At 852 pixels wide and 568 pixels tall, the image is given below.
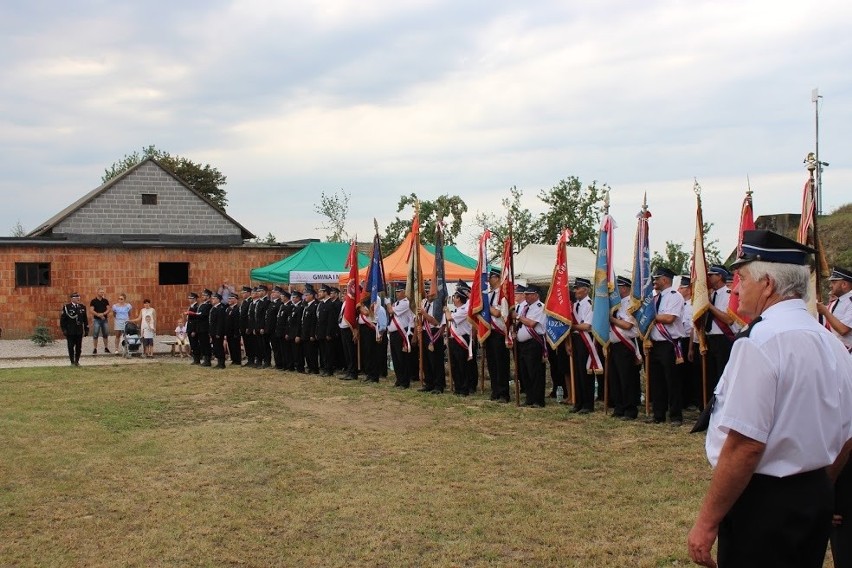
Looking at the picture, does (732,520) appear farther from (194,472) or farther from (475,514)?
(194,472)

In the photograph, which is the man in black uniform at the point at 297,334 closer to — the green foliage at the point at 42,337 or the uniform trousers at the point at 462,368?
the uniform trousers at the point at 462,368

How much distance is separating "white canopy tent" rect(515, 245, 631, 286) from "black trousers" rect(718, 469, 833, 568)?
708 inches

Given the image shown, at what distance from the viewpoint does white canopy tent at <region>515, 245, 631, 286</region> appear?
837 inches

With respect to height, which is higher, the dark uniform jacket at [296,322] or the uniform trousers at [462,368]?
the dark uniform jacket at [296,322]

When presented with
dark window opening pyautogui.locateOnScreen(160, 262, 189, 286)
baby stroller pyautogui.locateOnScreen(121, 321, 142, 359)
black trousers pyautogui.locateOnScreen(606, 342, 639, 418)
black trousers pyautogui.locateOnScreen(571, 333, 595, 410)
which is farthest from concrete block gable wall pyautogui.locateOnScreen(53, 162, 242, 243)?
black trousers pyautogui.locateOnScreen(606, 342, 639, 418)

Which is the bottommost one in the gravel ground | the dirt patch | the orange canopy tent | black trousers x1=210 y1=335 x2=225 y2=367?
the dirt patch

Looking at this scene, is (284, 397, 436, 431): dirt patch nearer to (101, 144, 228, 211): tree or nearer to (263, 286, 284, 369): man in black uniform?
(263, 286, 284, 369): man in black uniform

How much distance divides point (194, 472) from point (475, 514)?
10.3ft

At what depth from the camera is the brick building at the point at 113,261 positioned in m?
27.1

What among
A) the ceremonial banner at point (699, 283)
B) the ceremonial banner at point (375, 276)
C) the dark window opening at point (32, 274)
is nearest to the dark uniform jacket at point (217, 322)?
the ceremonial banner at point (375, 276)

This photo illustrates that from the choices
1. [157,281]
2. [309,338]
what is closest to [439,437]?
[309,338]

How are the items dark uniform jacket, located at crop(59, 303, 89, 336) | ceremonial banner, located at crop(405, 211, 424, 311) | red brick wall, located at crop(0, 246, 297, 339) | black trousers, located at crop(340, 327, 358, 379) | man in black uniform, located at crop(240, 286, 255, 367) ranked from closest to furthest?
ceremonial banner, located at crop(405, 211, 424, 311) < black trousers, located at crop(340, 327, 358, 379) < dark uniform jacket, located at crop(59, 303, 89, 336) < man in black uniform, located at crop(240, 286, 255, 367) < red brick wall, located at crop(0, 246, 297, 339)

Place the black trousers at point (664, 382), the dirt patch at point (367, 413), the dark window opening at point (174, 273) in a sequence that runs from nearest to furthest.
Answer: the black trousers at point (664, 382) → the dirt patch at point (367, 413) → the dark window opening at point (174, 273)

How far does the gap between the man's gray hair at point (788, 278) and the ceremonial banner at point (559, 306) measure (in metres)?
8.89
